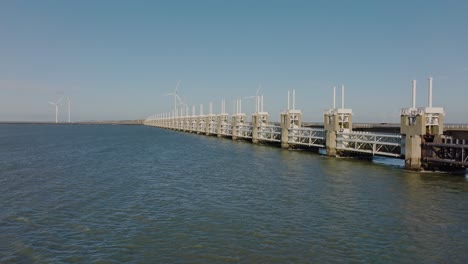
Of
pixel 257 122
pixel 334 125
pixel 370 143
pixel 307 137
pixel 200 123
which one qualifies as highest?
pixel 257 122

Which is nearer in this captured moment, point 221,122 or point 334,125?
point 334,125

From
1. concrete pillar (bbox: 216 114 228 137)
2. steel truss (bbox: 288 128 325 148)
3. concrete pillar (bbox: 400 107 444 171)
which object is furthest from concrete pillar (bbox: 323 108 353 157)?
concrete pillar (bbox: 216 114 228 137)

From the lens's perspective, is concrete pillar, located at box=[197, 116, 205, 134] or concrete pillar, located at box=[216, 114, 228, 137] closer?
concrete pillar, located at box=[216, 114, 228, 137]

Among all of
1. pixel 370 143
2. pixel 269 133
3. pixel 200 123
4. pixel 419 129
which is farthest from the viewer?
pixel 200 123

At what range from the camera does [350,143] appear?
6125cm

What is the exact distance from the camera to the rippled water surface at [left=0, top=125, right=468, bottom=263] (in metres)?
17.8

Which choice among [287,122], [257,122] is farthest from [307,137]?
[257,122]

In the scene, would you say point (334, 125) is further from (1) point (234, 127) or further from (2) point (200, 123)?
(2) point (200, 123)

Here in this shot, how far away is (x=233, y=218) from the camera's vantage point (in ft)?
77.9

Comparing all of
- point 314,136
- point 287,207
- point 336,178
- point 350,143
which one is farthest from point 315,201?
point 314,136

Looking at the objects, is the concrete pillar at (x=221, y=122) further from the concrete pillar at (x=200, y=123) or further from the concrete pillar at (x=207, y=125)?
the concrete pillar at (x=200, y=123)

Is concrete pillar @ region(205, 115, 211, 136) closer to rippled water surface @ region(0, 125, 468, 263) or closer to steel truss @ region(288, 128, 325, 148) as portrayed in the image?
steel truss @ region(288, 128, 325, 148)

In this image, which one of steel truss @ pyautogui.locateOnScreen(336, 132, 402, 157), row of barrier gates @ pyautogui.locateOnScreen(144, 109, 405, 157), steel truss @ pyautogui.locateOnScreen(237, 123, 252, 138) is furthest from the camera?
steel truss @ pyautogui.locateOnScreen(237, 123, 252, 138)

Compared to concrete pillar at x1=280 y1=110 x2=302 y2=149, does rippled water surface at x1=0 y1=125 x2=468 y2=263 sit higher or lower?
lower
